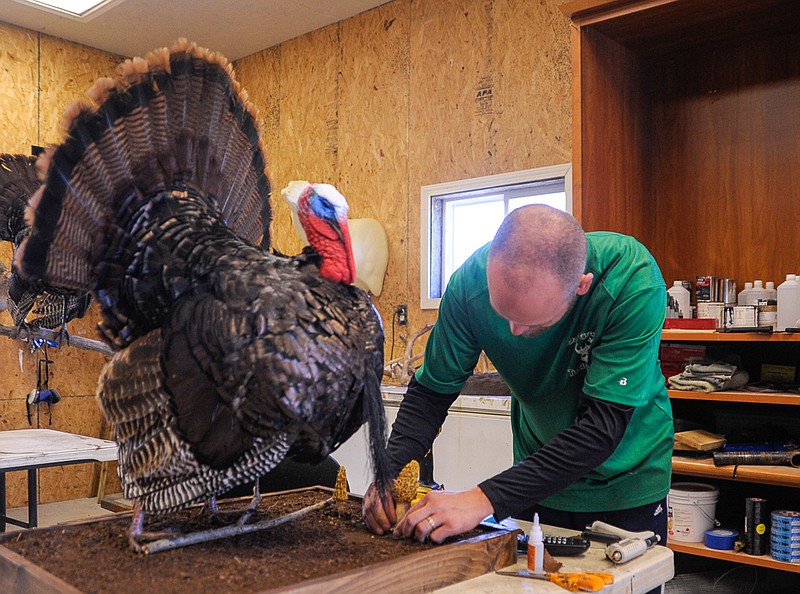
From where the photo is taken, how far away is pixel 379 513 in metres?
1.40

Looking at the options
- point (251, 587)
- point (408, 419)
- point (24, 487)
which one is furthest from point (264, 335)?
point (24, 487)

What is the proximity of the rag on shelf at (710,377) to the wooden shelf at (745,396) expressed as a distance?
0.02m

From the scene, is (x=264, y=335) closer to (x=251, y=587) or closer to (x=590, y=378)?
(x=251, y=587)

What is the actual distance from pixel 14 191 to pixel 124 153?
2120mm

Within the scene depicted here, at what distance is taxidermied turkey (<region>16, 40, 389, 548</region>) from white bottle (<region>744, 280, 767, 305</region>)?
220cm

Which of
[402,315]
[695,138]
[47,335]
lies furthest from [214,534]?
[402,315]

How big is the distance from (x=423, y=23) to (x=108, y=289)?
147 inches

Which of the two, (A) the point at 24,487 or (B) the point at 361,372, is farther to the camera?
(A) the point at 24,487

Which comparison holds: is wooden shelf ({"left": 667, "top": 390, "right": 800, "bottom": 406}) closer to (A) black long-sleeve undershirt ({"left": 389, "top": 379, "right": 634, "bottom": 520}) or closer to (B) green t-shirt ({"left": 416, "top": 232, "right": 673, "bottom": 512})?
(B) green t-shirt ({"left": 416, "top": 232, "right": 673, "bottom": 512})

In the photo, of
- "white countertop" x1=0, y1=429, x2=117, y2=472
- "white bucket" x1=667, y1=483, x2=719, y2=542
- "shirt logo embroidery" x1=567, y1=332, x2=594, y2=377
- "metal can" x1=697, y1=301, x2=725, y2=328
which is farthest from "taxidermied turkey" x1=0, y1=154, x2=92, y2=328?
"metal can" x1=697, y1=301, x2=725, y2=328

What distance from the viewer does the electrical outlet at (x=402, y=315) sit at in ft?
15.5

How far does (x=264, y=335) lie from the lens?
1.20 meters

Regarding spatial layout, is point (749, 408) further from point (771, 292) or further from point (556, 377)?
point (556, 377)

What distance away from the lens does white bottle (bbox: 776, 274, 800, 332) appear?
2795 millimetres
